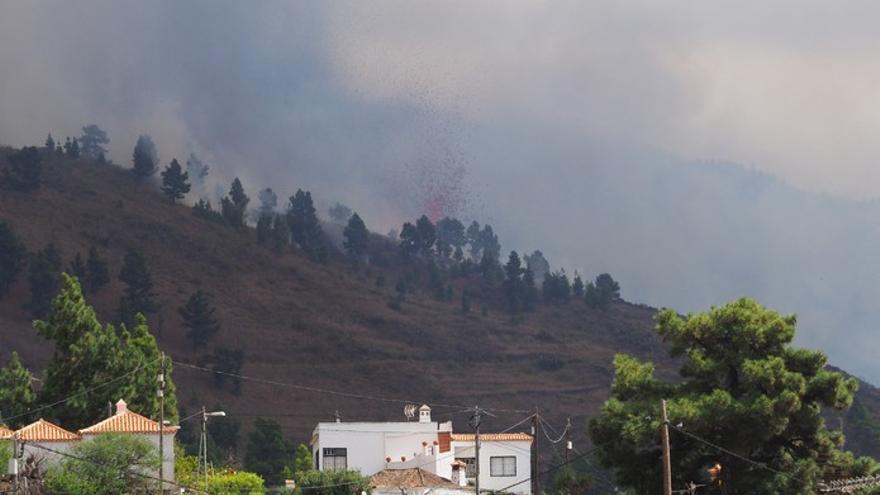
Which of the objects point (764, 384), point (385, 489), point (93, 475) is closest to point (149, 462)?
point (93, 475)

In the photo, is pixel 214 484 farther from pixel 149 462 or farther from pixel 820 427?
pixel 820 427

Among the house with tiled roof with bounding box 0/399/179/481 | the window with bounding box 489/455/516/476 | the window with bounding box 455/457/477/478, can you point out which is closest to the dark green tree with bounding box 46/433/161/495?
the house with tiled roof with bounding box 0/399/179/481

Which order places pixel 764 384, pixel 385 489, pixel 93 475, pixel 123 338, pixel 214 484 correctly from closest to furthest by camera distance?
pixel 764 384
pixel 93 475
pixel 214 484
pixel 385 489
pixel 123 338

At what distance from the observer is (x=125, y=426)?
254ft

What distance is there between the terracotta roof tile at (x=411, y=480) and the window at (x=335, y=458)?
887 centimetres

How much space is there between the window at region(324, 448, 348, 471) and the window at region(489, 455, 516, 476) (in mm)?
10049

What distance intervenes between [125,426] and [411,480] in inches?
763

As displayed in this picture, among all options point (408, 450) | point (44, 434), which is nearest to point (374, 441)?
point (408, 450)

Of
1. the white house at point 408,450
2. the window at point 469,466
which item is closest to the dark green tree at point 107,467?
the white house at point 408,450

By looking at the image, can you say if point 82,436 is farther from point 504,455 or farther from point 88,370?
A: point 504,455

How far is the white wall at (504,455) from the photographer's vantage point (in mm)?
102375

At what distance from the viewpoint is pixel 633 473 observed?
2692 inches

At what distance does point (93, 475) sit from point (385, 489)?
2156 centimetres

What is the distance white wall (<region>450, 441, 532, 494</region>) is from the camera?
336ft
